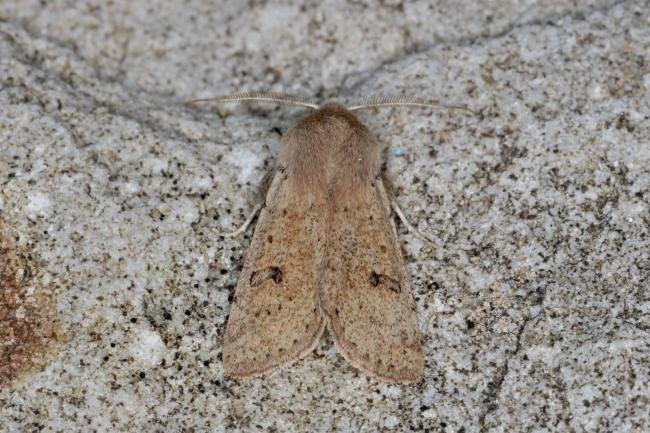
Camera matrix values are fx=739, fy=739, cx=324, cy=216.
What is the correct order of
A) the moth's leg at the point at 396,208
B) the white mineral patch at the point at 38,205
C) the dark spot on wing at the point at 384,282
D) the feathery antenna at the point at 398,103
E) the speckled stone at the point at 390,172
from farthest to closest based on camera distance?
the feathery antenna at the point at 398,103
the moth's leg at the point at 396,208
the white mineral patch at the point at 38,205
the dark spot on wing at the point at 384,282
the speckled stone at the point at 390,172

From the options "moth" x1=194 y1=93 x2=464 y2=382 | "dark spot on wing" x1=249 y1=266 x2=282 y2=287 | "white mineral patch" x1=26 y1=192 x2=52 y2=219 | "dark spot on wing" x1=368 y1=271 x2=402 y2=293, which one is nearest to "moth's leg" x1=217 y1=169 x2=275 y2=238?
"moth" x1=194 y1=93 x2=464 y2=382

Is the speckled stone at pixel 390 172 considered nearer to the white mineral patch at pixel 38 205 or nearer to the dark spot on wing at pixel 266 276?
the white mineral patch at pixel 38 205

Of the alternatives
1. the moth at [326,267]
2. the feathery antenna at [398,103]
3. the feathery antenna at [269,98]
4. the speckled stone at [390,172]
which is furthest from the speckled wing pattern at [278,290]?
the feathery antenna at [398,103]

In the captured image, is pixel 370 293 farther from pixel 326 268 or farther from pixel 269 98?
pixel 269 98

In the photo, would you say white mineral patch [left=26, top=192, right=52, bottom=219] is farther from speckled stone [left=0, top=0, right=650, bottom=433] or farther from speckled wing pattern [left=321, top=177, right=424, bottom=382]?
speckled wing pattern [left=321, top=177, right=424, bottom=382]

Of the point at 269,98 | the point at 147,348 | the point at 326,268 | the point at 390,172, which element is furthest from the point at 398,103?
the point at 147,348

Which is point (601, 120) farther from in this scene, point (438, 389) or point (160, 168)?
point (160, 168)
